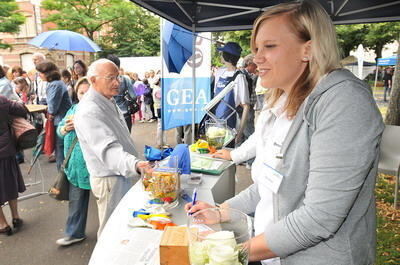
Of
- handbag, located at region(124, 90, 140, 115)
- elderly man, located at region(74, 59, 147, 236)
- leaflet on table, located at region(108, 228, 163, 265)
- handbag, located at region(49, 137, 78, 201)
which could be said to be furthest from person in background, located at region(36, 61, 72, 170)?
leaflet on table, located at region(108, 228, 163, 265)

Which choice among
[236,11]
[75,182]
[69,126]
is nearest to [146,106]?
[236,11]

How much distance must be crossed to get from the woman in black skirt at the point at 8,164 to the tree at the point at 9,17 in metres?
22.3

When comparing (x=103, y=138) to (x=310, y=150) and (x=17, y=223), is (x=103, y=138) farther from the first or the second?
(x=17, y=223)

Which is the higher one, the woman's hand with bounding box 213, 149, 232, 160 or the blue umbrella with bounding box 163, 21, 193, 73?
the blue umbrella with bounding box 163, 21, 193, 73

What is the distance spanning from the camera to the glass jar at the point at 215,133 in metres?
2.57

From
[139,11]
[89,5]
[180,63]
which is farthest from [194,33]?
[139,11]

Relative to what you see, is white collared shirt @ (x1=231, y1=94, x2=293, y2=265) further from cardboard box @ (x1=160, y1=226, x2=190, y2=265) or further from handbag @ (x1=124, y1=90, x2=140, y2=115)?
handbag @ (x1=124, y1=90, x2=140, y2=115)

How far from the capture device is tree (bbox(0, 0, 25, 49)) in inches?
826

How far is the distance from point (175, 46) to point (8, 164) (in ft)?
9.91

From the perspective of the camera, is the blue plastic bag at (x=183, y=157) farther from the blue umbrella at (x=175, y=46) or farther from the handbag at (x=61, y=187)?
the blue umbrella at (x=175, y=46)

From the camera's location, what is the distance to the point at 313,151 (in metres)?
0.92

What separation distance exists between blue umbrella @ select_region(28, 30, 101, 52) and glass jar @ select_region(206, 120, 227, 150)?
592 cm

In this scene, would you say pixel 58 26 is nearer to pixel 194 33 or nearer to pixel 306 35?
pixel 194 33

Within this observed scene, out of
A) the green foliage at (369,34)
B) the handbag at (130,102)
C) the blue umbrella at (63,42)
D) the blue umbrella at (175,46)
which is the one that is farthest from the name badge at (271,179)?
the green foliage at (369,34)
